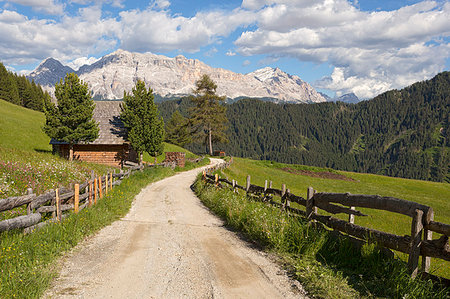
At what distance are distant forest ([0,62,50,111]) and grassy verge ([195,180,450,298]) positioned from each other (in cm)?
9071

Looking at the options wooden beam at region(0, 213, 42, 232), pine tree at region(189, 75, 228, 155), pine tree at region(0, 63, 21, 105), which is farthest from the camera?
pine tree at region(0, 63, 21, 105)

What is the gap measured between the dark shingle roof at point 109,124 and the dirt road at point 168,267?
2634cm

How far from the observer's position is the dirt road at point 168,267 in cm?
607

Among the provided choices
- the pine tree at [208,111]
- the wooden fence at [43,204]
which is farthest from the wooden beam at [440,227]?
the pine tree at [208,111]

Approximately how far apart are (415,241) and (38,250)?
8978 mm

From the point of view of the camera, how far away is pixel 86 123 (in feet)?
102

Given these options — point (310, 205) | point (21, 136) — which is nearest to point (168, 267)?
point (310, 205)

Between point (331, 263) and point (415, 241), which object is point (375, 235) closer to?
point (415, 241)

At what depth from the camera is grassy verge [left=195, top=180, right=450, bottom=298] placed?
229 inches

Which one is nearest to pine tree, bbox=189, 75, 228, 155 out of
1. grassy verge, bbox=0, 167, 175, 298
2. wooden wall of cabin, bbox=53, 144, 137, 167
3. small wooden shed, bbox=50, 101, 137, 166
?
small wooden shed, bbox=50, 101, 137, 166

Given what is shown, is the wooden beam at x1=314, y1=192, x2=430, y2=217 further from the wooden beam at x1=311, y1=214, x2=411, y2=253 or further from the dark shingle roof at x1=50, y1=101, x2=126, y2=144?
the dark shingle roof at x1=50, y1=101, x2=126, y2=144

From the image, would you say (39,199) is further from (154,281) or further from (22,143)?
(22,143)

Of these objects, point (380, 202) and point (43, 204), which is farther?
point (43, 204)

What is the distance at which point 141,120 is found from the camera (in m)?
35.1
